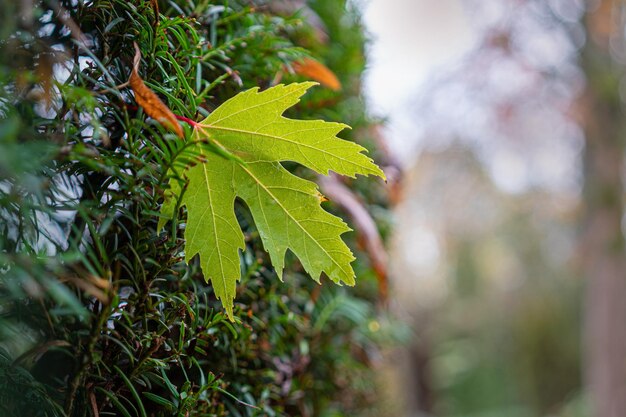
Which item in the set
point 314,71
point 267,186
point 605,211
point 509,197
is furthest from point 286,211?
point 509,197

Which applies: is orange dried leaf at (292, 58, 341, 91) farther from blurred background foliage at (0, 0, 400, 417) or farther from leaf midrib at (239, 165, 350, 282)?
leaf midrib at (239, 165, 350, 282)

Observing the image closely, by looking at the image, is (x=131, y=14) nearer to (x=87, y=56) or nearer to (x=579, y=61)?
(x=87, y=56)

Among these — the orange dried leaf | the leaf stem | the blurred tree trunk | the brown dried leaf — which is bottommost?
the blurred tree trunk

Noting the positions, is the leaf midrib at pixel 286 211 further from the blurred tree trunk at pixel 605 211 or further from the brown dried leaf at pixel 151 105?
the blurred tree trunk at pixel 605 211

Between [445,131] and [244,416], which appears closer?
[244,416]

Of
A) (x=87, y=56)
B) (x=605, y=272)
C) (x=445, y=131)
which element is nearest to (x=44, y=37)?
(x=87, y=56)

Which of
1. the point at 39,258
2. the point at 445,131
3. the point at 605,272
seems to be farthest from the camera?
the point at 445,131

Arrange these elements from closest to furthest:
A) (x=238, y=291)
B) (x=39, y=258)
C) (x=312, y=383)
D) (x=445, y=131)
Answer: (x=39, y=258) → (x=238, y=291) → (x=312, y=383) → (x=445, y=131)

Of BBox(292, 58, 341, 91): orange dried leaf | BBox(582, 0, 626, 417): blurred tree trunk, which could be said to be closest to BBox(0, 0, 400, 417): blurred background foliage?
BBox(292, 58, 341, 91): orange dried leaf
